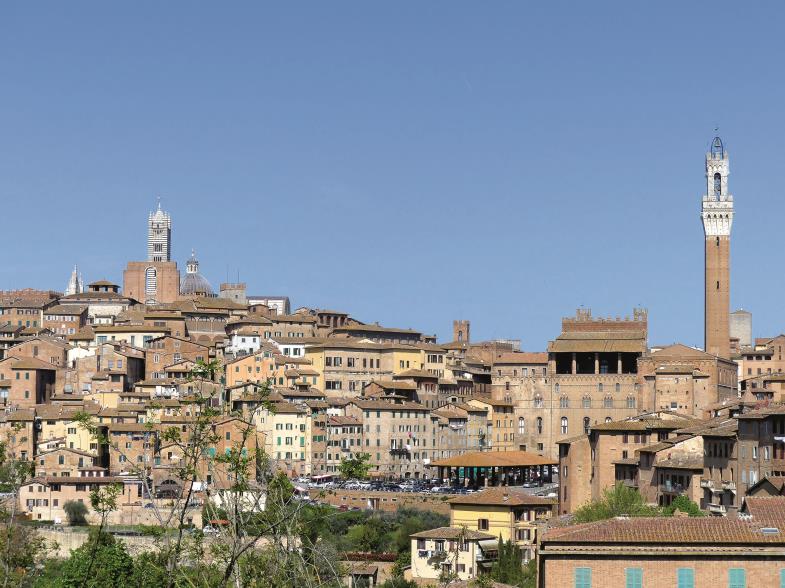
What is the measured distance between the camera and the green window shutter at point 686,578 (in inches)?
1084

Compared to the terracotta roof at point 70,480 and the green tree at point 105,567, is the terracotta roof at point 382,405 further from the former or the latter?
the green tree at point 105,567

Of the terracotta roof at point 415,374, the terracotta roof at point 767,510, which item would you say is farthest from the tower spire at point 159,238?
the terracotta roof at point 767,510

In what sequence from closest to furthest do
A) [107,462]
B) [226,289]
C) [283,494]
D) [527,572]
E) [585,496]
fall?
[283,494]
[527,572]
[585,496]
[107,462]
[226,289]

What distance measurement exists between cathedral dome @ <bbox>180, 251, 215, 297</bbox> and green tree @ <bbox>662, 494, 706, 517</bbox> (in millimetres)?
98706

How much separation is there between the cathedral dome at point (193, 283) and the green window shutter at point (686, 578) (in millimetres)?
122558

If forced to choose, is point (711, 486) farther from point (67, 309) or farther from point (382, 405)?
point (67, 309)

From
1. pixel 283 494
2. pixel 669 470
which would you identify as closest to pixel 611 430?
pixel 669 470

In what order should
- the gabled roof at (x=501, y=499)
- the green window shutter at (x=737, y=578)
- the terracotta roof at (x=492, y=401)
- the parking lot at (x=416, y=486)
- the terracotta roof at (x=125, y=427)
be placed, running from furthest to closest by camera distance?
the terracotta roof at (x=492, y=401) < the terracotta roof at (x=125, y=427) < the parking lot at (x=416, y=486) < the gabled roof at (x=501, y=499) < the green window shutter at (x=737, y=578)

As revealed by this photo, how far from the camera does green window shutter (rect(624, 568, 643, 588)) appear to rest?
2772cm

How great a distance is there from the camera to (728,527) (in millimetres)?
28391

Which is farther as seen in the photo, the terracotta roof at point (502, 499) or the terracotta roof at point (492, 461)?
the terracotta roof at point (492, 461)

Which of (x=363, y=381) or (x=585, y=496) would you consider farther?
(x=363, y=381)

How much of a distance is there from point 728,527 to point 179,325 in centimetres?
8225

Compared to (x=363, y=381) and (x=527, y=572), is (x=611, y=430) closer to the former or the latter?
(x=527, y=572)
